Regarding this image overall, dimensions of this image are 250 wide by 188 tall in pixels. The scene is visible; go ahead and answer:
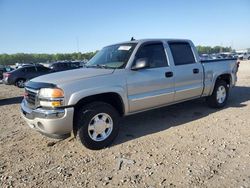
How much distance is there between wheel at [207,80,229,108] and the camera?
687cm

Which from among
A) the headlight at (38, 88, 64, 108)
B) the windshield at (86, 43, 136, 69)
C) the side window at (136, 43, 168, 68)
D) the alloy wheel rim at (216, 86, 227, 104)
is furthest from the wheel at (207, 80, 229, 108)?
the headlight at (38, 88, 64, 108)

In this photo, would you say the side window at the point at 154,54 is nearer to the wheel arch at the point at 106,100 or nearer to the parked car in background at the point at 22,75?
the wheel arch at the point at 106,100

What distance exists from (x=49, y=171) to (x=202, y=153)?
7.81 ft

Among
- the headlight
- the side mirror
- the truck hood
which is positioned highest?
the side mirror

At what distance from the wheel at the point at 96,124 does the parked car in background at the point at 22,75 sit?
1450cm

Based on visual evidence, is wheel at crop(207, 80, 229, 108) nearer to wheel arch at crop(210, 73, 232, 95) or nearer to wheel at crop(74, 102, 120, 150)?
wheel arch at crop(210, 73, 232, 95)

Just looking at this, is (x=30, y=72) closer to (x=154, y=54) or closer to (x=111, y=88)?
(x=154, y=54)

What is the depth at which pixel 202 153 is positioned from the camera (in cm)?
410

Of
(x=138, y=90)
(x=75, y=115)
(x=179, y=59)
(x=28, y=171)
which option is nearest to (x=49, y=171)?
(x=28, y=171)

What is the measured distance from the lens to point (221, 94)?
7066 mm

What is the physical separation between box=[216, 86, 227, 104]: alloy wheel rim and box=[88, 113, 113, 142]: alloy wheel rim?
12.0 feet

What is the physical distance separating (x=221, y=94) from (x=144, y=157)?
393cm

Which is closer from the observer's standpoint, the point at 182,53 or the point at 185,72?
the point at 185,72

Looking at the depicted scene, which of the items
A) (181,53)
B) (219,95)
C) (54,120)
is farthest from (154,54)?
(219,95)
